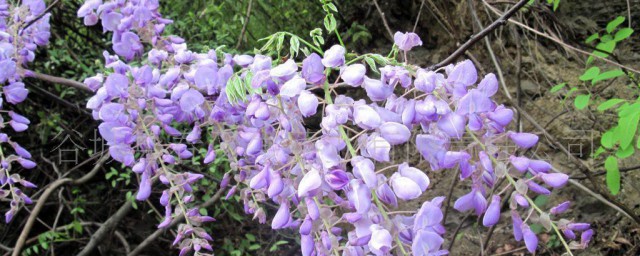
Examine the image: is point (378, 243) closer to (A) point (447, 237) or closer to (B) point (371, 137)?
(B) point (371, 137)

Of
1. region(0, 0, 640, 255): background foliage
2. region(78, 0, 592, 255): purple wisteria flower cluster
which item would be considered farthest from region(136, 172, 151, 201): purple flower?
region(0, 0, 640, 255): background foliage

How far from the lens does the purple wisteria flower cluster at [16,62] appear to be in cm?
124

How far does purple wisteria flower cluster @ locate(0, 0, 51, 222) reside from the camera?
1.24 metres

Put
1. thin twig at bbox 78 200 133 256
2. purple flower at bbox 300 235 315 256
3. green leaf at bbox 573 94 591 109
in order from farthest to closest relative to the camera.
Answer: thin twig at bbox 78 200 133 256 → green leaf at bbox 573 94 591 109 → purple flower at bbox 300 235 315 256

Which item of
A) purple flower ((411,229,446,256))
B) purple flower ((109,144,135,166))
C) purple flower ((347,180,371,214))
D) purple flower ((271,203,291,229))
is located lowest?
purple flower ((109,144,135,166))

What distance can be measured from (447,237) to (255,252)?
0.71 m

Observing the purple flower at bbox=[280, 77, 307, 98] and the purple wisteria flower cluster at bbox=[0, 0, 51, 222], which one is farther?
the purple wisteria flower cluster at bbox=[0, 0, 51, 222]

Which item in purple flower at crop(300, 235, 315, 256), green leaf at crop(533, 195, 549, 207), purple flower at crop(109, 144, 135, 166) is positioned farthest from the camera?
green leaf at crop(533, 195, 549, 207)

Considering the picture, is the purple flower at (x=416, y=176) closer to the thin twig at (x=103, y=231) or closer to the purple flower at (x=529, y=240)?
the purple flower at (x=529, y=240)

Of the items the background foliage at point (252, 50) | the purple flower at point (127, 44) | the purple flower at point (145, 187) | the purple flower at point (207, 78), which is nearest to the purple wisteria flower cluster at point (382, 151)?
the purple flower at point (207, 78)

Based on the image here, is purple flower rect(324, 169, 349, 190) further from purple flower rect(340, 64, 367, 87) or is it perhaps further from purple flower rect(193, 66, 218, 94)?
purple flower rect(193, 66, 218, 94)

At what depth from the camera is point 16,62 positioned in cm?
138

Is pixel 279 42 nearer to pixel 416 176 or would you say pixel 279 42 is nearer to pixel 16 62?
pixel 416 176

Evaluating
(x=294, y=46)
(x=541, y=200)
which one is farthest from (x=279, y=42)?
(x=541, y=200)
